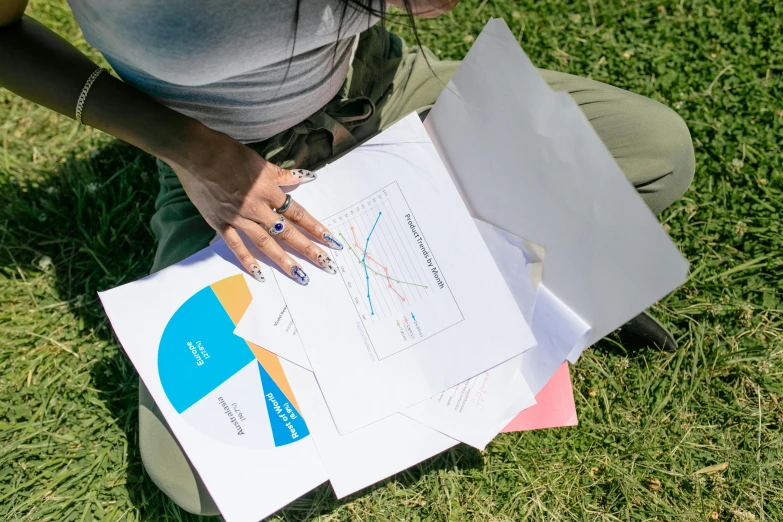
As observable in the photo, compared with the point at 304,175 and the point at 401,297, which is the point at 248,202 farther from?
the point at 401,297

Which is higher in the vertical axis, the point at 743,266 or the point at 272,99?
the point at 272,99

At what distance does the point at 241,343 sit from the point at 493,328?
488 mm

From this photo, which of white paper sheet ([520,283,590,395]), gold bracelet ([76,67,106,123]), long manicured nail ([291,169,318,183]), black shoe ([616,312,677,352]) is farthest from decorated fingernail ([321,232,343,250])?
black shoe ([616,312,677,352])

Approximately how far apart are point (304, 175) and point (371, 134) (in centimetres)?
22

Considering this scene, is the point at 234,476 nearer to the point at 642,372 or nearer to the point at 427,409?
the point at 427,409

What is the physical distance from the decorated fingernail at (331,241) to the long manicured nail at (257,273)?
14 cm

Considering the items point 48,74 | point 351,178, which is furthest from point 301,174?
point 48,74

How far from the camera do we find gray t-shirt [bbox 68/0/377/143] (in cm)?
77

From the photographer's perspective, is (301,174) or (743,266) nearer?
(301,174)

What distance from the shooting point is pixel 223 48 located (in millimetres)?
801

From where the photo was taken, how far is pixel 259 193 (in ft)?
3.50

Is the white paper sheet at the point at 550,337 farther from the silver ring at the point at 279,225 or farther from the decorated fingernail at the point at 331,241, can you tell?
the silver ring at the point at 279,225

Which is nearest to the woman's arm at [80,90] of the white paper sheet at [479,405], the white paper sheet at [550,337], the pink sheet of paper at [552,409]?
the white paper sheet at [479,405]

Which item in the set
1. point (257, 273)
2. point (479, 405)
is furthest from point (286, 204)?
point (479, 405)
